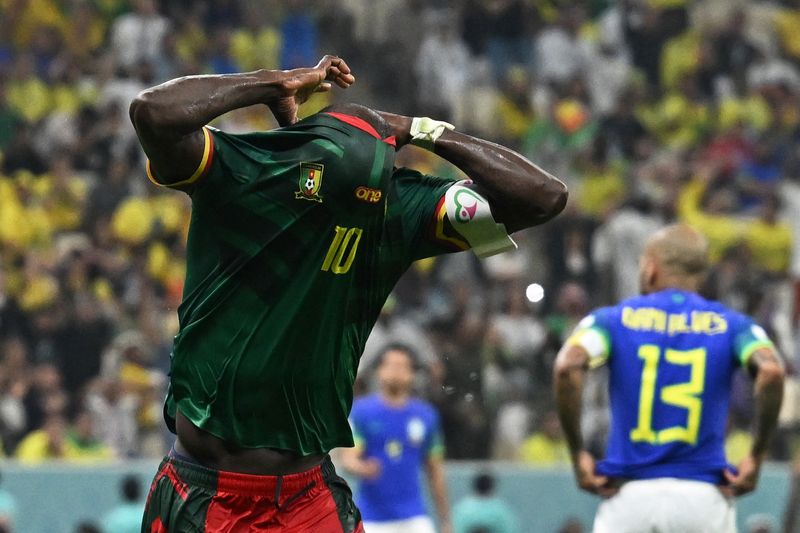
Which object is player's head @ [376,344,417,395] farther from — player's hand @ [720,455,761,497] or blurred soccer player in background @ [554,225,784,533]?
player's hand @ [720,455,761,497]

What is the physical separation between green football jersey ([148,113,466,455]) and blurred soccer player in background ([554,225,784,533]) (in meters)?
2.51

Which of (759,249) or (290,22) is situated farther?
(290,22)

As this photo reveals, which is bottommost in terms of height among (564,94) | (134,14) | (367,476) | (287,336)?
(367,476)

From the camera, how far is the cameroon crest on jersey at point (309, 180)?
386 centimetres

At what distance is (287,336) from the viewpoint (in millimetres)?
3896

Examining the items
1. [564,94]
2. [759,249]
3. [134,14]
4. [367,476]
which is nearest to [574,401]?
[367,476]

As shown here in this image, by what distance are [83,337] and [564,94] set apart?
584 centimetres

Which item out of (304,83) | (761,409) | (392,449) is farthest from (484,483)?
(304,83)

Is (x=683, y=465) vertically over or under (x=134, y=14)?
under

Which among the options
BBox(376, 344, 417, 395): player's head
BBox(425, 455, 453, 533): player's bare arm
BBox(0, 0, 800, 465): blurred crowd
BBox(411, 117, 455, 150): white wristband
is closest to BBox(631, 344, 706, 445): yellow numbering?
BBox(411, 117, 455, 150): white wristband

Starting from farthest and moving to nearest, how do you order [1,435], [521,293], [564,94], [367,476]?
[564,94], [521,293], [1,435], [367,476]

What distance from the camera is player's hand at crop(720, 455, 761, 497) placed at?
20.3 ft

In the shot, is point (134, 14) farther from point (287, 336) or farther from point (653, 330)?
point (287, 336)

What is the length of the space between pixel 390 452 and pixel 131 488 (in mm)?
2154
